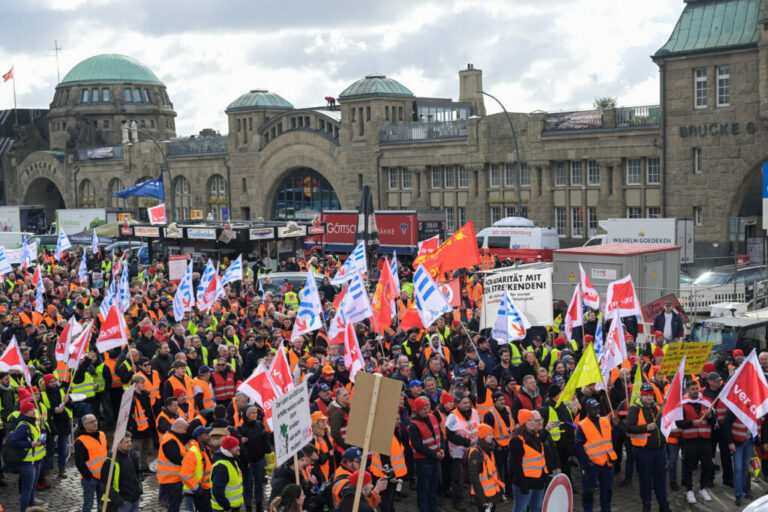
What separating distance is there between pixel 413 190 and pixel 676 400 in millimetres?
37874

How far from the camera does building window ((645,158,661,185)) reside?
39.0 metres

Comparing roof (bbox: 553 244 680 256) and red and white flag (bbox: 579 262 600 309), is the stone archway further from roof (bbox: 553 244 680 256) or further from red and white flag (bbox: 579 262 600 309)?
red and white flag (bbox: 579 262 600 309)

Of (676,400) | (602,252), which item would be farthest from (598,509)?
(602,252)

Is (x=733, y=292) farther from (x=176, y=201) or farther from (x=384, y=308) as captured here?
(x=176, y=201)

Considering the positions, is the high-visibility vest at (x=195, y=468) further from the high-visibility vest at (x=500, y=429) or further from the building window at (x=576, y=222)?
the building window at (x=576, y=222)

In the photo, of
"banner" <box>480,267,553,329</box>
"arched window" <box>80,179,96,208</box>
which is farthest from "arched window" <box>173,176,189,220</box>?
"banner" <box>480,267,553,329</box>

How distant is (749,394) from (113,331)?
9263mm

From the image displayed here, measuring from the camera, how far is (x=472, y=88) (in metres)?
60.5

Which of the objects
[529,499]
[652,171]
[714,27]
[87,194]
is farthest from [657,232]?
[87,194]

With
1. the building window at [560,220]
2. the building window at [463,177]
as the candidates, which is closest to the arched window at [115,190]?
the building window at [463,177]

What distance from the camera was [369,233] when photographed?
34125mm

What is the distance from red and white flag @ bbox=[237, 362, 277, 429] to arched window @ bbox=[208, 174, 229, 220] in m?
50.4

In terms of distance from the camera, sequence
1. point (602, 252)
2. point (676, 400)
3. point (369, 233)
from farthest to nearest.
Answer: point (369, 233)
point (602, 252)
point (676, 400)

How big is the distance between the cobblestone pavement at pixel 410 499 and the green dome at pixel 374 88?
3910 cm
